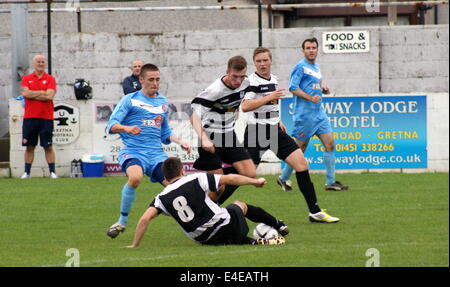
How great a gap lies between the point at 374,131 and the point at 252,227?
294 inches

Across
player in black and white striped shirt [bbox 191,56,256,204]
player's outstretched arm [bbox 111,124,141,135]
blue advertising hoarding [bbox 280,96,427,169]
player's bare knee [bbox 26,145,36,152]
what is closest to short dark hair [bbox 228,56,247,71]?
player in black and white striped shirt [bbox 191,56,256,204]

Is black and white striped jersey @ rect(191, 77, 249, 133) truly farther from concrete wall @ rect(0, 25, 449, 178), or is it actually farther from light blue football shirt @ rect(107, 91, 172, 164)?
concrete wall @ rect(0, 25, 449, 178)

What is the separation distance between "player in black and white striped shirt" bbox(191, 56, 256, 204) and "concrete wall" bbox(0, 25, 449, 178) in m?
8.62

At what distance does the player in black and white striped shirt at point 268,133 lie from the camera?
12.5m

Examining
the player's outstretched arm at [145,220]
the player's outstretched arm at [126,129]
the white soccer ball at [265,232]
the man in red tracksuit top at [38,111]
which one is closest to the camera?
the player's outstretched arm at [145,220]

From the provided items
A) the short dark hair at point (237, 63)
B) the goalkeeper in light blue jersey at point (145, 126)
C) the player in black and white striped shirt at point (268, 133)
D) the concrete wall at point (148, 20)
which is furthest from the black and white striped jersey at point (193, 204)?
the concrete wall at point (148, 20)

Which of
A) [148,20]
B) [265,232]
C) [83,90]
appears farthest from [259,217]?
[148,20]

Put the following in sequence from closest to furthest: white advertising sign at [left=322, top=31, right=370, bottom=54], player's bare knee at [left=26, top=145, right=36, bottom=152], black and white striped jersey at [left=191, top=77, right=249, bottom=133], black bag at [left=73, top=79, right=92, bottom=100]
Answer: black and white striped jersey at [left=191, top=77, right=249, bottom=133] < player's bare knee at [left=26, top=145, right=36, bottom=152] < black bag at [left=73, top=79, right=92, bottom=100] < white advertising sign at [left=322, top=31, right=370, bottom=54]

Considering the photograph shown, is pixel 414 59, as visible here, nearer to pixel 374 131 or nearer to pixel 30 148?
pixel 374 131

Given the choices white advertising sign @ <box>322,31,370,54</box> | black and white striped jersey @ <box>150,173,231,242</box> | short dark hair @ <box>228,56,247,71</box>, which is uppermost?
white advertising sign @ <box>322,31,370,54</box>

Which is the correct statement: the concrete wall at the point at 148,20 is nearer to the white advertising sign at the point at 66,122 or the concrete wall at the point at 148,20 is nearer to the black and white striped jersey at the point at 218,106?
the white advertising sign at the point at 66,122

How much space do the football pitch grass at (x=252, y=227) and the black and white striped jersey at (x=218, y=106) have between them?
1.19m

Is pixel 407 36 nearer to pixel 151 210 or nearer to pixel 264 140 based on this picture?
pixel 264 140

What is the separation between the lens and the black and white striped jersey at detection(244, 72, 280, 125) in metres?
12.8
